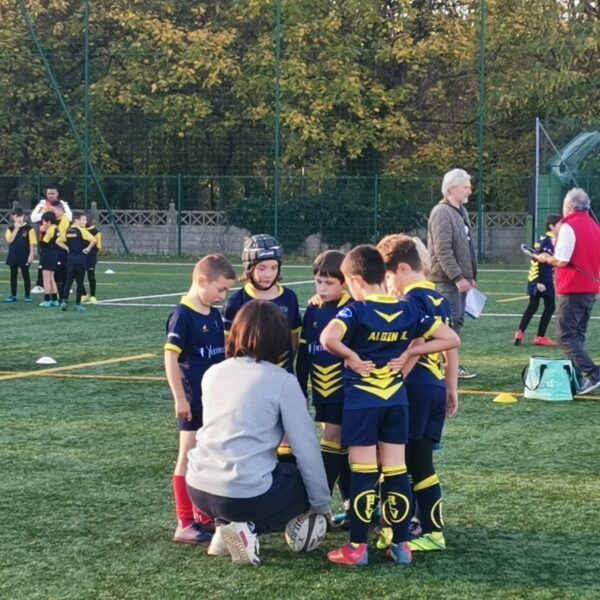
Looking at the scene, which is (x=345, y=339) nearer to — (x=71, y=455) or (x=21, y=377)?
(x=71, y=455)

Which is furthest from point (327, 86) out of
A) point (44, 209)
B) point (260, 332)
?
point (260, 332)

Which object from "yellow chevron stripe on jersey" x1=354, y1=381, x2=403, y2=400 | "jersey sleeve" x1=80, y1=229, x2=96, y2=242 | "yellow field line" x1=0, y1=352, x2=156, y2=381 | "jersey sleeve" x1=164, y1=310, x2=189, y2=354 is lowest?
"yellow field line" x1=0, y1=352, x2=156, y2=381

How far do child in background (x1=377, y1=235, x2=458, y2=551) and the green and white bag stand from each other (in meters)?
4.52

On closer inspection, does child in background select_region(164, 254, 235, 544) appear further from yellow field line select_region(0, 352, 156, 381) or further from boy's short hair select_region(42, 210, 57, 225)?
boy's short hair select_region(42, 210, 57, 225)

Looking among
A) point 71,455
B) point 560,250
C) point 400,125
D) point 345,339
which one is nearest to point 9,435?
point 71,455

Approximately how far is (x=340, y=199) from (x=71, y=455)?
27739 millimetres

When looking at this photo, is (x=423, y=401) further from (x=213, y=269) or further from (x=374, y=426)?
(x=213, y=269)

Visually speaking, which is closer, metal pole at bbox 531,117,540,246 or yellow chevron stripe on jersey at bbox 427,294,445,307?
yellow chevron stripe on jersey at bbox 427,294,445,307

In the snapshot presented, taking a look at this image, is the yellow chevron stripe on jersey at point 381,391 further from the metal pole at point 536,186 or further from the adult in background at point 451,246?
the metal pole at point 536,186

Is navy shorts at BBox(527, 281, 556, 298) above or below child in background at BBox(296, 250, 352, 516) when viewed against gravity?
below

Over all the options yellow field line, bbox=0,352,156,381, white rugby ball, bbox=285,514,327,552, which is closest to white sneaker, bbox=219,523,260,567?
white rugby ball, bbox=285,514,327,552

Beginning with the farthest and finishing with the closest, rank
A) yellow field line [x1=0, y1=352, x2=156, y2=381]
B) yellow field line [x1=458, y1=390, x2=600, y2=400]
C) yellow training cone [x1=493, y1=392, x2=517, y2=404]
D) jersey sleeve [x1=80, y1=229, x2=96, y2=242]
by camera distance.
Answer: jersey sleeve [x1=80, y1=229, x2=96, y2=242] → yellow field line [x1=0, y1=352, x2=156, y2=381] → yellow field line [x1=458, y1=390, x2=600, y2=400] → yellow training cone [x1=493, y1=392, x2=517, y2=404]

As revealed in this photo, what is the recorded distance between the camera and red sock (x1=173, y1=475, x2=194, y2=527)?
244 inches

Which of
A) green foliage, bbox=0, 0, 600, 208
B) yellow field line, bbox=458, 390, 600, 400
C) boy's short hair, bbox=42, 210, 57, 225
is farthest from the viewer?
green foliage, bbox=0, 0, 600, 208
